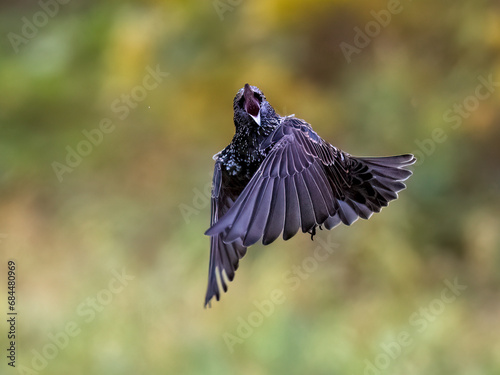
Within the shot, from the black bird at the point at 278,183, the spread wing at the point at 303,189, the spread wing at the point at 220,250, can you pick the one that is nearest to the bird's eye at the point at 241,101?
the black bird at the point at 278,183

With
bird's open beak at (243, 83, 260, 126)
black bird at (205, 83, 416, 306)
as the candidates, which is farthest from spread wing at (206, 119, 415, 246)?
bird's open beak at (243, 83, 260, 126)

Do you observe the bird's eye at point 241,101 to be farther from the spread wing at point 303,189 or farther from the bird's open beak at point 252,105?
the spread wing at point 303,189

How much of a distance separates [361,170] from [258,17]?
2.90 m

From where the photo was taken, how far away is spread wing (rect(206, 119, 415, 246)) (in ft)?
6.31

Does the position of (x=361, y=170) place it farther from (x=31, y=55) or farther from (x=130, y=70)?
(x=31, y=55)

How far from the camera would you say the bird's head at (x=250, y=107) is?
7.07 ft

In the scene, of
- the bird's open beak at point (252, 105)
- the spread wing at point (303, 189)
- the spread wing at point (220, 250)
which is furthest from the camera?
the spread wing at point (220, 250)

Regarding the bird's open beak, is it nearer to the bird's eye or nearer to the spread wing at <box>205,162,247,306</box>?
the bird's eye

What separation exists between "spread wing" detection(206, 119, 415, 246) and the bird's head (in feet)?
0.29

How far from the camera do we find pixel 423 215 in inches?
209

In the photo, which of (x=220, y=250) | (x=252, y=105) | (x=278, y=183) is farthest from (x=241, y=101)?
(x=220, y=250)

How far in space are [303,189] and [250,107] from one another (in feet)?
1.11

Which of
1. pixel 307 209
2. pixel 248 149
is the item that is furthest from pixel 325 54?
pixel 307 209

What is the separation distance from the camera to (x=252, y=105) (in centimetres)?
220
